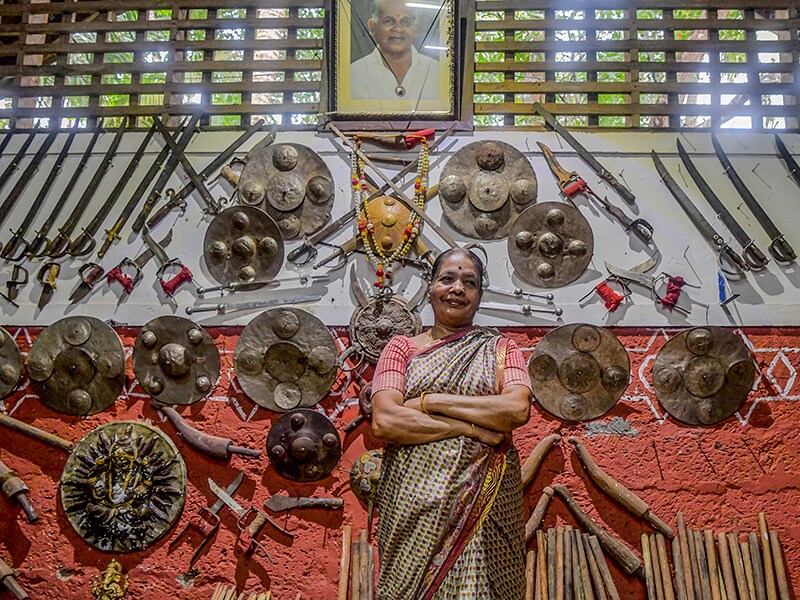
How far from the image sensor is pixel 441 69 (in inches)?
164

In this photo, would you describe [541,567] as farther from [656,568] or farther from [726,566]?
[726,566]

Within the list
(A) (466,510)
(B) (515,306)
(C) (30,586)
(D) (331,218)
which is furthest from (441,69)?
(C) (30,586)

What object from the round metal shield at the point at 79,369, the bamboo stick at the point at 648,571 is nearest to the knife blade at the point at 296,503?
the round metal shield at the point at 79,369

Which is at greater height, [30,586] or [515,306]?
[515,306]

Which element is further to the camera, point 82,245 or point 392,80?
point 392,80

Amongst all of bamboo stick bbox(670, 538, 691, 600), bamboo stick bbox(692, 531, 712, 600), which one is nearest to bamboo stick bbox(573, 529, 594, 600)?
bamboo stick bbox(670, 538, 691, 600)

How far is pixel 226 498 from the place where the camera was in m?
3.66

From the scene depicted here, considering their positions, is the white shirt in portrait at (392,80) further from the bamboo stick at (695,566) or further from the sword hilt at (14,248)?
the bamboo stick at (695,566)

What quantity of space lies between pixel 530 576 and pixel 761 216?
236cm

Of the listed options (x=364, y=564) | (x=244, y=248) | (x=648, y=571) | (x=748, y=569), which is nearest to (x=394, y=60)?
(x=244, y=248)

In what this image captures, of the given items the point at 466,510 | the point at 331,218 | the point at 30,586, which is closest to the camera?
the point at 466,510

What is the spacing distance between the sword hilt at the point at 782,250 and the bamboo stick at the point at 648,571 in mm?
1722

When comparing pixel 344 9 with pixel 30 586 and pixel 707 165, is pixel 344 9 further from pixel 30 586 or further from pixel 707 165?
pixel 30 586

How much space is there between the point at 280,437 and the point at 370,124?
189 cm
